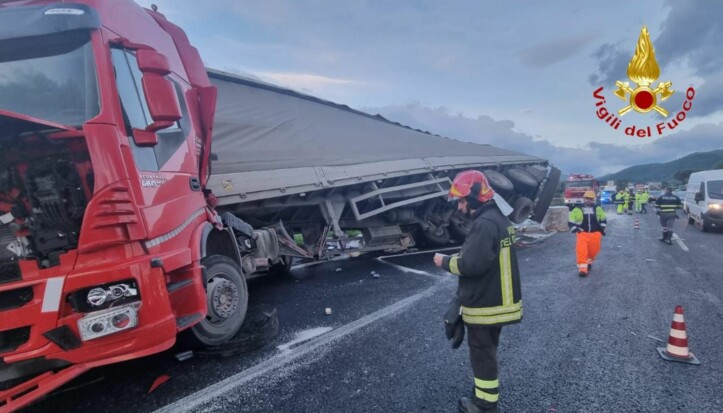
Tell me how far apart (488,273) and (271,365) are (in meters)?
1.83

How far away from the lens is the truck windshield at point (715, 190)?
35.2ft

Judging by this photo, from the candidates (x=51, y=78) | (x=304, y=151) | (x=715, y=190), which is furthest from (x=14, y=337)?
(x=715, y=190)

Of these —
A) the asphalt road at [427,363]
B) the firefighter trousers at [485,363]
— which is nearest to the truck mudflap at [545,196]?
the asphalt road at [427,363]

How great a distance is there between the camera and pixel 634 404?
2.37 meters

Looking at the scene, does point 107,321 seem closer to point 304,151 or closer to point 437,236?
point 304,151

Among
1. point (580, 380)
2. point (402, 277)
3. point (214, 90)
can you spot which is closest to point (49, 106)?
point (214, 90)

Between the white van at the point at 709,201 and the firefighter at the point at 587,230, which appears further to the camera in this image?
the white van at the point at 709,201

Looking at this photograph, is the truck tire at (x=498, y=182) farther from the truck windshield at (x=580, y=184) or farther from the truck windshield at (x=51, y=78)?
the truck windshield at (x=580, y=184)

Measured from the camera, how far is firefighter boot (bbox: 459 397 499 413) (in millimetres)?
2193

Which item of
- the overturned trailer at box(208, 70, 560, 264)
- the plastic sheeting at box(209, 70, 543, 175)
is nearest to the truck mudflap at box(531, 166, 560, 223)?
the overturned trailer at box(208, 70, 560, 264)

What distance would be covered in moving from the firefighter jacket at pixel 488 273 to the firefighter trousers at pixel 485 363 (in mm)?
78

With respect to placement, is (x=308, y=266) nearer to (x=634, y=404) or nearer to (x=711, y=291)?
(x=634, y=404)

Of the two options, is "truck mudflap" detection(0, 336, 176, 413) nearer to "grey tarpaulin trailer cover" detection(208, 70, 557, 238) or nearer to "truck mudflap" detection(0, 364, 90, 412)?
"truck mudflap" detection(0, 364, 90, 412)

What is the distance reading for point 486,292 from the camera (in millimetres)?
2250
